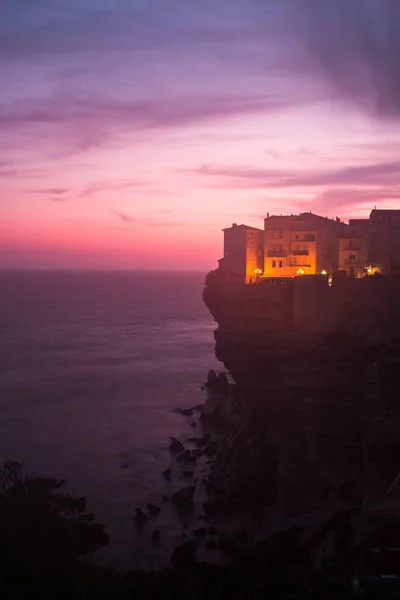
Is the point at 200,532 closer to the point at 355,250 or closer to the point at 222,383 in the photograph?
the point at 355,250

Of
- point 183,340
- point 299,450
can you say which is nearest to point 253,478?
point 299,450

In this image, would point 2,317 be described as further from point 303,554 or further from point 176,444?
point 303,554

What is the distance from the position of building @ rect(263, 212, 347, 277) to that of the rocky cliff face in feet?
35.1

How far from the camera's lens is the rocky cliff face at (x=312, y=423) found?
2181 cm

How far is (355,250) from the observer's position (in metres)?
35.9

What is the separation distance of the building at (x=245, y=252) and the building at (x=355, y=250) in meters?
6.12

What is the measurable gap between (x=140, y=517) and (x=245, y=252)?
2038cm

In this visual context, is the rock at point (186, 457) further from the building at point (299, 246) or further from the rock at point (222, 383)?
the building at point (299, 246)

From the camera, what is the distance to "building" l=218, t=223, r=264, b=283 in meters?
40.7

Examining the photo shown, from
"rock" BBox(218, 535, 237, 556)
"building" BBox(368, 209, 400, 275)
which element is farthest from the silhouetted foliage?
"building" BBox(368, 209, 400, 275)

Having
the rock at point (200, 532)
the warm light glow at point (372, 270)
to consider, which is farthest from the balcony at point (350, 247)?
the rock at point (200, 532)

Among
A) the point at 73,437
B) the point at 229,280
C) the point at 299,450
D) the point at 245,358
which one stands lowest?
the point at 73,437

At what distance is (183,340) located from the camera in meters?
82.7

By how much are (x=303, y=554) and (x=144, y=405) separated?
28137 millimetres
